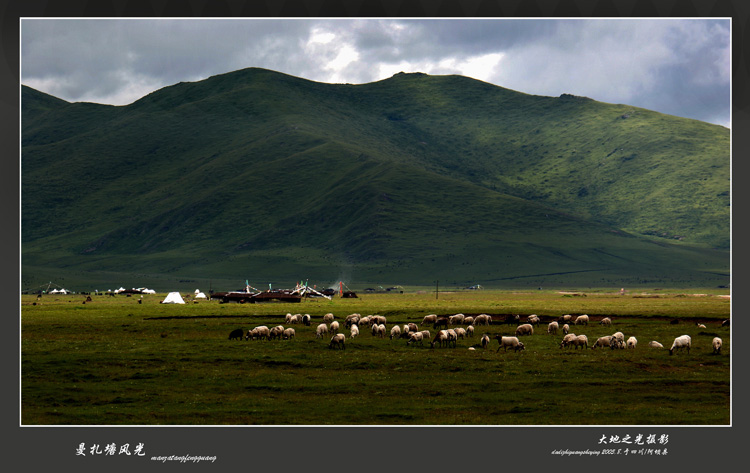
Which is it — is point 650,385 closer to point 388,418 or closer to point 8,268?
point 388,418

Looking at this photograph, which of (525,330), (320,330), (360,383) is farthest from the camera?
(525,330)

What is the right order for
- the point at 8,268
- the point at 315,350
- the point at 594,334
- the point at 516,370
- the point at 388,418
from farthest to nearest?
the point at 594,334 < the point at 315,350 < the point at 516,370 < the point at 388,418 < the point at 8,268

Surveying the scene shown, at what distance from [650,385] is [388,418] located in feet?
41.6

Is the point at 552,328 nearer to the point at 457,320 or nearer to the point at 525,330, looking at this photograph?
the point at 525,330

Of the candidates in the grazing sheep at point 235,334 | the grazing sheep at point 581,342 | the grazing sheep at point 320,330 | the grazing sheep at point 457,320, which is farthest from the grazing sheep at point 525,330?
the grazing sheep at point 235,334

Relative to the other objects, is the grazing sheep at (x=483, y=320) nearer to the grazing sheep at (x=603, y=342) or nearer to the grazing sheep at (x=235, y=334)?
the grazing sheep at (x=603, y=342)

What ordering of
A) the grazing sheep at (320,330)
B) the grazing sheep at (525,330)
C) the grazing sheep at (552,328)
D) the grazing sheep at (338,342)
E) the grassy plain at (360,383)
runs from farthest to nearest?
the grazing sheep at (552,328) < the grazing sheep at (525,330) < the grazing sheep at (320,330) < the grazing sheep at (338,342) < the grassy plain at (360,383)

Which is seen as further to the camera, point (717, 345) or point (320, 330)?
point (320, 330)

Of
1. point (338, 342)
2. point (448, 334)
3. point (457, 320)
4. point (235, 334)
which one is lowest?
point (235, 334)

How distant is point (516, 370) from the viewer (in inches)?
1411

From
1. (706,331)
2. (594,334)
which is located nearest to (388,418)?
(594,334)

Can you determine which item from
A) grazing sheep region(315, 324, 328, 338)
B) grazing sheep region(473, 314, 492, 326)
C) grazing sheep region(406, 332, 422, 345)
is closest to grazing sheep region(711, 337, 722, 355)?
grazing sheep region(406, 332, 422, 345)

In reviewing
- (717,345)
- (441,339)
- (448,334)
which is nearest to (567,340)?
(448,334)

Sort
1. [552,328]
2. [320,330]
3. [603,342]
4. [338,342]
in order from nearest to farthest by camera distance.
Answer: [603,342] → [338,342] → [320,330] → [552,328]
